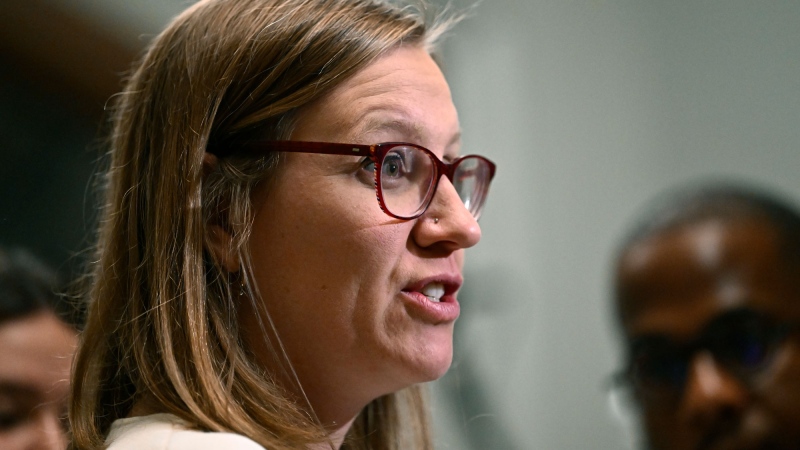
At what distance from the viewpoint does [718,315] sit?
1.84 meters

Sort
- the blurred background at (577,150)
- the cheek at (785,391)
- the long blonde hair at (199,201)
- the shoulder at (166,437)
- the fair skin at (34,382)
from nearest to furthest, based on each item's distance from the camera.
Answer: the shoulder at (166,437)
the long blonde hair at (199,201)
the fair skin at (34,382)
the cheek at (785,391)
the blurred background at (577,150)

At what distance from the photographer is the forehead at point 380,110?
1.08 m

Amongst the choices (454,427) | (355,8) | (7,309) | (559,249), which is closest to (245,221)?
(355,8)

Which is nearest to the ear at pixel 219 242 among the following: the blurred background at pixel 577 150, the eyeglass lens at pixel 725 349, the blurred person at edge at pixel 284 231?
the blurred person at edge at pixel 284 231

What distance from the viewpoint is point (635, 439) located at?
2.15 metres

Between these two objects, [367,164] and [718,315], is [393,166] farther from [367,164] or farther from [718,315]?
[718,315]

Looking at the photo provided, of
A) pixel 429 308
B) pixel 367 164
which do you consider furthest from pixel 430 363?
pixel 367 164

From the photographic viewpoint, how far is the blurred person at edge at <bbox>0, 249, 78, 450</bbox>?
123 cm

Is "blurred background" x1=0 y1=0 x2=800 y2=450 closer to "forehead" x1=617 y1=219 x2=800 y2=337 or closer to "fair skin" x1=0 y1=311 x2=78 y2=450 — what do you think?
"forehead" x1=617 y1=219 x2=800 y2=337

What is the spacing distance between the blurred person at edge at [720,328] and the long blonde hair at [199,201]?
1055mm

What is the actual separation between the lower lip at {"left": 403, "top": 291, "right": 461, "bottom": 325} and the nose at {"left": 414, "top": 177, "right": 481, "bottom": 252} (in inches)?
2.9

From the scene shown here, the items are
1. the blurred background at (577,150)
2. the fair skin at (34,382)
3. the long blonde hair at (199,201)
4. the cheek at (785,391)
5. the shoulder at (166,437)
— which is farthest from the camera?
the blurred background at (577,150)

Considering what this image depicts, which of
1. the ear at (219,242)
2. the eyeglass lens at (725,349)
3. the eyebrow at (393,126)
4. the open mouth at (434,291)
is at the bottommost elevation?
the eyeglass lens at (725,349)

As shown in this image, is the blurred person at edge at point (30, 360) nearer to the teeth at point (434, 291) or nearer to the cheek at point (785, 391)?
the teeth at point (434, 291)
